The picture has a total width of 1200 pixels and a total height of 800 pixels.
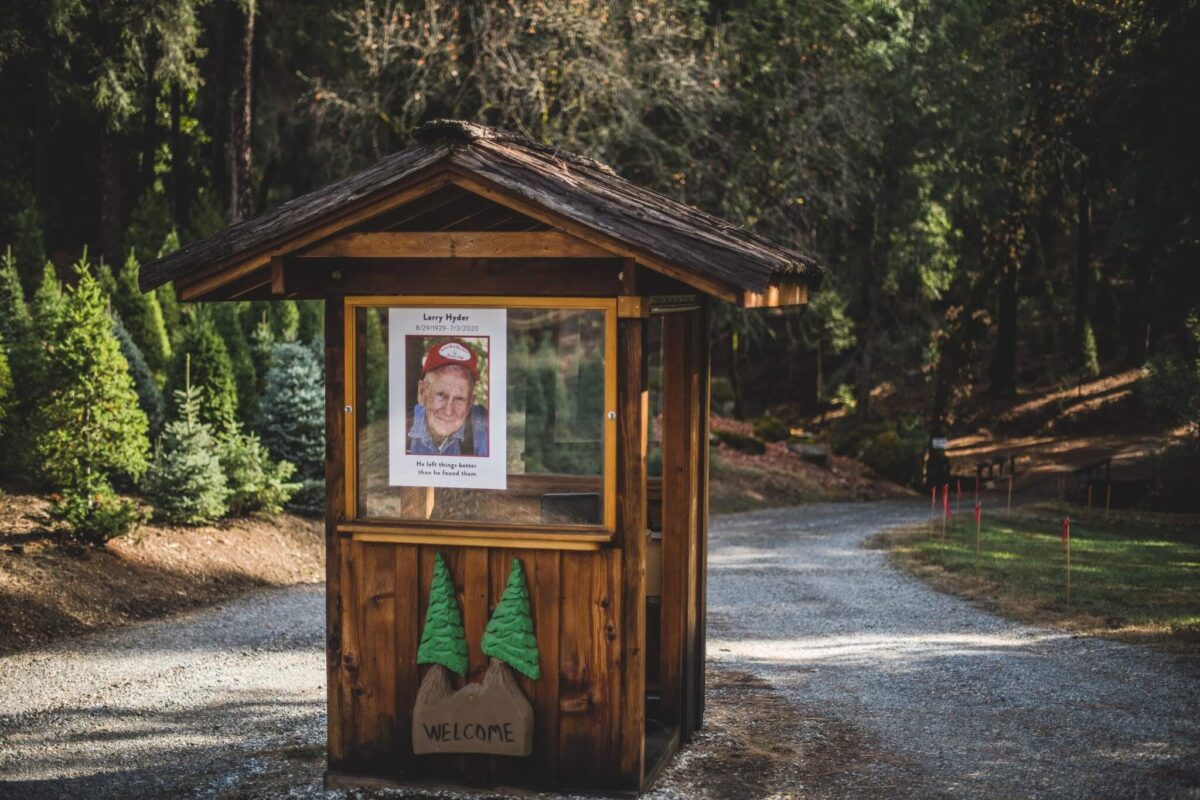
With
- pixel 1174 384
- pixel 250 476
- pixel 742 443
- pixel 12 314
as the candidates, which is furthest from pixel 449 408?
pixel 742 443

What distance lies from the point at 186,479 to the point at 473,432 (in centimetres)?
774

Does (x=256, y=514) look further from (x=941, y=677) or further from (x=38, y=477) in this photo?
(x=941, y=677)

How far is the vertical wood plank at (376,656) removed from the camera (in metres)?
6.31

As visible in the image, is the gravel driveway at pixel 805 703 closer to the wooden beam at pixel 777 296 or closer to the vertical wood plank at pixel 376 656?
the vertical wood plank at pixel 376 656

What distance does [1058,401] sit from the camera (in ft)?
105

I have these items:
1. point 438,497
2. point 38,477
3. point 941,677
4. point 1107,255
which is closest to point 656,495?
point 438,497

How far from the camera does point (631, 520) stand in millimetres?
6035

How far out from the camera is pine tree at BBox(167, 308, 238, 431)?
1451 centimetres

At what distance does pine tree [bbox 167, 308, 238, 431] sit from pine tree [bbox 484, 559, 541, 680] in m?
9.09

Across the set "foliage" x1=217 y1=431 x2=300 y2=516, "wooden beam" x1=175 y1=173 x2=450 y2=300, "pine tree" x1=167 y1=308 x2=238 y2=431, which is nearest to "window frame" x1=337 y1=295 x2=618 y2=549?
"wooden beam" x1=175 y1=173 x2=450 y2=300

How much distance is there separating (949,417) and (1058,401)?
3.10m

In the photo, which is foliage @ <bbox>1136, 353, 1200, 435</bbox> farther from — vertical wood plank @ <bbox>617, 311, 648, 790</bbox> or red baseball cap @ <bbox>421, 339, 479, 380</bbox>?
red baseball cap @ <bbox>421, 339, 479, 380</bbox>

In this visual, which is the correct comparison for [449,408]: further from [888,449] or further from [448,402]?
[888,449]

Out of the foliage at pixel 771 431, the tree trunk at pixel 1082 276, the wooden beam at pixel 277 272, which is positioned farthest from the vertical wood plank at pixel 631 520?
the tree trunk at pixel 1082 276
